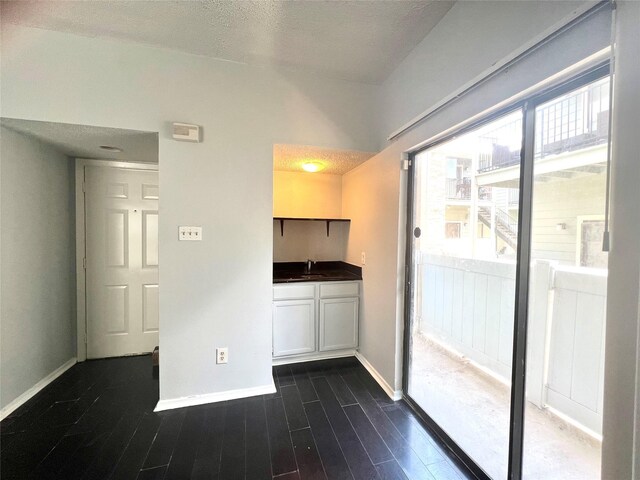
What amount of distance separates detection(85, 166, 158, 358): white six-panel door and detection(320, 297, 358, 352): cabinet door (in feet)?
6.06

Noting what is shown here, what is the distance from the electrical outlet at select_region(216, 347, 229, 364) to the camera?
210 cm

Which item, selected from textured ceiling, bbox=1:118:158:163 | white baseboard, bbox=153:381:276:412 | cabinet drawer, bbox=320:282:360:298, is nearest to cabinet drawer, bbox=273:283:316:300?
cabinet drawer, bbox=320:282:360:298

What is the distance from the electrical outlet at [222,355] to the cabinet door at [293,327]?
21.2 inches

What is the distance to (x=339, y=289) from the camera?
107 inches

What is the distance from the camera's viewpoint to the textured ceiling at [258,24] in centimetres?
157

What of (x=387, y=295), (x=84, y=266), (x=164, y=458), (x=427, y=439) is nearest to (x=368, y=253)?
(x=387, y=295)

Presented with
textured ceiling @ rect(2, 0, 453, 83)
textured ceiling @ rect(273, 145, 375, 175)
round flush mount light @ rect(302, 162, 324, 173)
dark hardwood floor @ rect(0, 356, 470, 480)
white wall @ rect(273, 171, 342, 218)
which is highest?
textured ceiling @ rect(2, 0, 453, 83)

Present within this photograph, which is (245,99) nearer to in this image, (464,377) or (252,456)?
(252,456)

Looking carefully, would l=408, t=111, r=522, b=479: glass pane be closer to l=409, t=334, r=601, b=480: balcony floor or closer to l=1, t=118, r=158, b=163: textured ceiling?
l=409, t=334, r=601, b=480: balcony floor

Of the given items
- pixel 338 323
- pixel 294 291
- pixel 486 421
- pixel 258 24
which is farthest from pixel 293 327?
pixel 258 24

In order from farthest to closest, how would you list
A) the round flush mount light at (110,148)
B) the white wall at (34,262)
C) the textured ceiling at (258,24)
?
the round flush mount light at (110,148) → the white wall at (34,262) → the textured ceiling at (258,24)

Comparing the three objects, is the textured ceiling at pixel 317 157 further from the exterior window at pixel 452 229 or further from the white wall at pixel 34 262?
the white wall at pixel 34 262

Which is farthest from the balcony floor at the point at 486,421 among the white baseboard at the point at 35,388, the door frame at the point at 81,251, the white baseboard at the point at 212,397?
the door frame at the point at 81,251

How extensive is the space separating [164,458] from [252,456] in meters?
0.52
